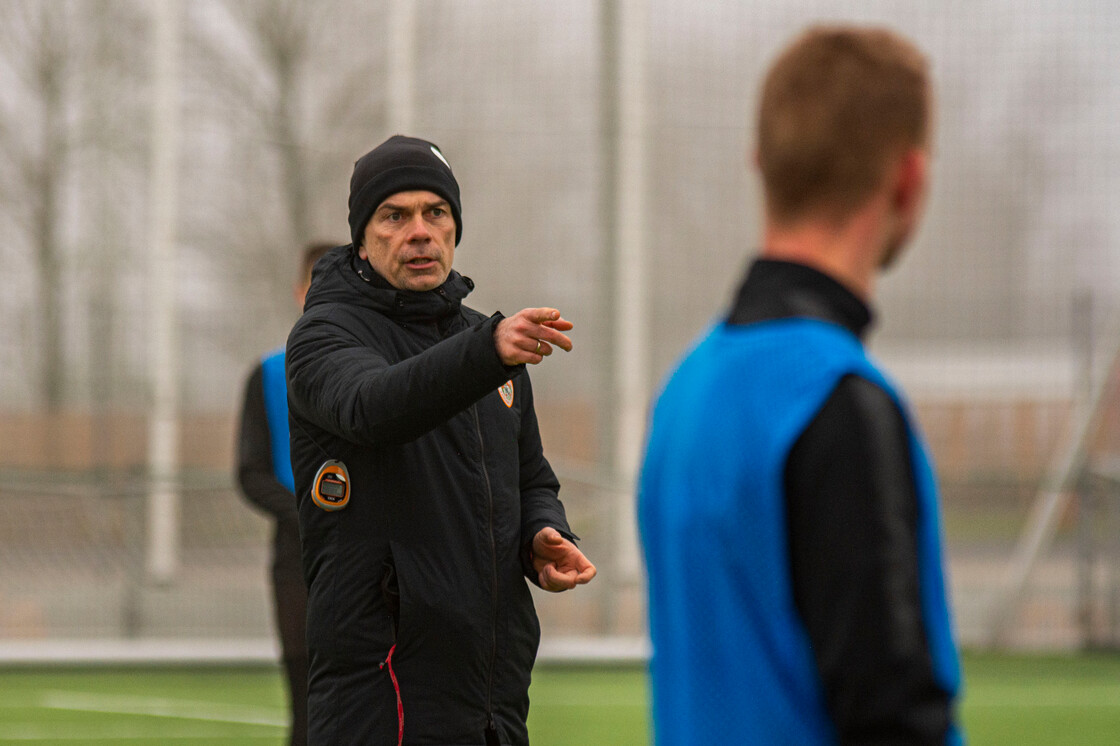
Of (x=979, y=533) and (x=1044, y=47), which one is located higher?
(x=1044, y=47)

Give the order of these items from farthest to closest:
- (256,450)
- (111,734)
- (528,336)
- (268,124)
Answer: (268,124) → (111,734) → (256,450) → (528,336)

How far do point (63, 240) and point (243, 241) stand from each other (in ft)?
4.62

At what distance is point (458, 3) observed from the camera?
11.4 meters

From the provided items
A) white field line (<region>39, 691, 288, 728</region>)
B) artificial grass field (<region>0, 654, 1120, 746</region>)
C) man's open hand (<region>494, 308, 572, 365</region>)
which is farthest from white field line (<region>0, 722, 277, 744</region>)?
man's open hand (<region>494, 308, 572, 365</region>)

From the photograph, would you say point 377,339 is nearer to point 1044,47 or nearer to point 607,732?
point 607,732

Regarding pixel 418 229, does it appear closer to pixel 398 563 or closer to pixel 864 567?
pixel 398 563

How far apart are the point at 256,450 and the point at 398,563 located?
7.19ft

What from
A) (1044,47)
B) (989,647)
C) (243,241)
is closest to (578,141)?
(243,241)

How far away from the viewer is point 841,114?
51.9 inches

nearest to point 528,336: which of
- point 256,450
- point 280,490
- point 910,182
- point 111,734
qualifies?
point 910,182

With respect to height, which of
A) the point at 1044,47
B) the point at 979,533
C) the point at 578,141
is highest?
the point at 1044,47

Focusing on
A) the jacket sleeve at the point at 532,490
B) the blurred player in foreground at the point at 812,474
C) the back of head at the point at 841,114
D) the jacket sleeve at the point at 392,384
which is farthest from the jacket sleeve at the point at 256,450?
the back of head at the point at 841,114

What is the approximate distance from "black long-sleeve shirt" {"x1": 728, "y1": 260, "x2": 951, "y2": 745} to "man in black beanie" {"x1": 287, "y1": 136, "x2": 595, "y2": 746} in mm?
1043

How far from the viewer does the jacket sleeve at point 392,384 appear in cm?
216
